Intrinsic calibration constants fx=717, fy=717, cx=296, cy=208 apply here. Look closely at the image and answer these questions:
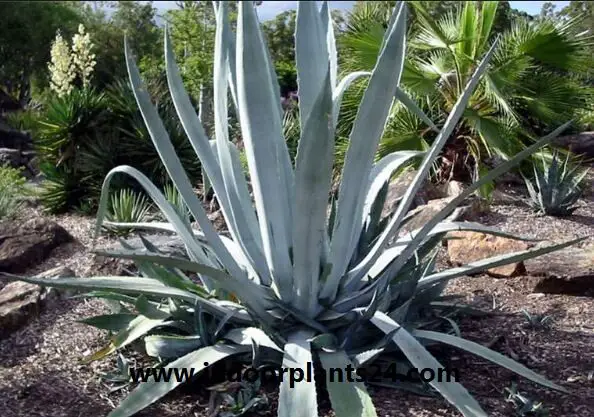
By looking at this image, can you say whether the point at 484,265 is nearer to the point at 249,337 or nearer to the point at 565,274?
the point at 249,337

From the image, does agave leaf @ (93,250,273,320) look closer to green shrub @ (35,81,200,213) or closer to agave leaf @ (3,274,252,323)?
agave leaf @ (3,274,252,323)

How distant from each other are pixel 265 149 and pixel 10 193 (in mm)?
4610

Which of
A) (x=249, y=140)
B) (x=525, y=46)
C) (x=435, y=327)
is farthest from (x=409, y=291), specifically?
(x=525, y=46)

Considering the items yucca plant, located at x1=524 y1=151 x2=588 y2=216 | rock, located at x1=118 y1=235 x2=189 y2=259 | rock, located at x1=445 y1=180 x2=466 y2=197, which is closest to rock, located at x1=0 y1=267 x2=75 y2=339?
rock, located at x1=118 y1=235 x2=189 y2=259

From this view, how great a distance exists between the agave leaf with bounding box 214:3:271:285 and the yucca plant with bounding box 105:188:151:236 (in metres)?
2.80

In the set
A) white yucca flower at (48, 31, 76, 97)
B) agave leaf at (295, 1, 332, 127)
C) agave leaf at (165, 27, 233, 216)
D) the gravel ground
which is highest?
white yucca flower at (48, 31, 76, 97)

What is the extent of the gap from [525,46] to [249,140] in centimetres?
493

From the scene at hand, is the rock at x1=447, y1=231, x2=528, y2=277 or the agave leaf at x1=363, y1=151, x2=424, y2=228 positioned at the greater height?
the agave leaf at x1=363, y1=151, x2=424, y2=228

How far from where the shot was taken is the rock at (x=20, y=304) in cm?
332

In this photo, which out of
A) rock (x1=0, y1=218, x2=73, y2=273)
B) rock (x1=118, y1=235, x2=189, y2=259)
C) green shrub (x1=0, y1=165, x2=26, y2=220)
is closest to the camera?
rock (x1=118, y1=235, x2=189, y2=259)

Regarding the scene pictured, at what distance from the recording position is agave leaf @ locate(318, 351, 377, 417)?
2.21 metres

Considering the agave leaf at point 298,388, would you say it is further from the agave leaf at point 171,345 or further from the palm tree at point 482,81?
the palm tree at point 482,81

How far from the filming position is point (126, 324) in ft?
9.33

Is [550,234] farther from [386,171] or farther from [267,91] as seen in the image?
[267,91]
